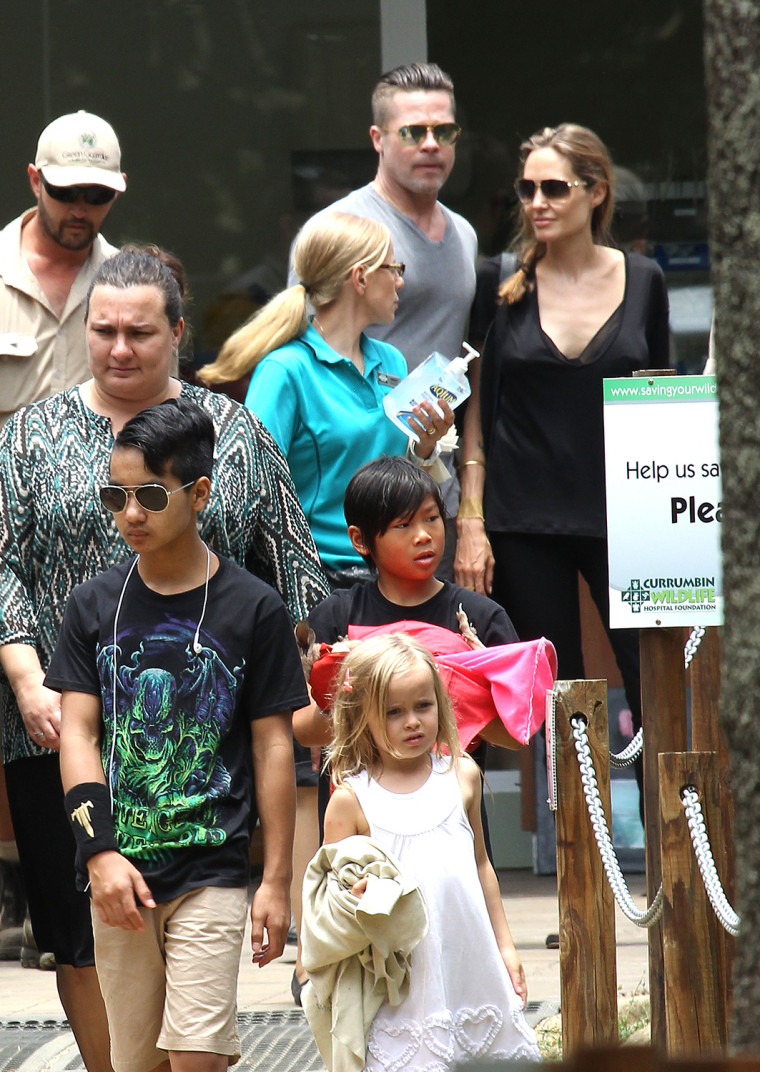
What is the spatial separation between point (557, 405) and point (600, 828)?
6.59ft

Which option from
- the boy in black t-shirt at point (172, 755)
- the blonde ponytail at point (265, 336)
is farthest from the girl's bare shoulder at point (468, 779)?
the blonde ponytail at point (265, 336)

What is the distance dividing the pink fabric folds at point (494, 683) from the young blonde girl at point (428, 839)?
26 cm

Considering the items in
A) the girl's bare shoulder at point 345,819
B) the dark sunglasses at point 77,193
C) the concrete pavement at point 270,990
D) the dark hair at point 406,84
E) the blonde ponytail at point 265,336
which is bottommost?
the concrete pavement at point 270,990

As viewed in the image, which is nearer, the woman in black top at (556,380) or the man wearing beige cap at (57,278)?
the man wearing beige cap at (57,278)

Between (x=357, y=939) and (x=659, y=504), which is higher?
(x=659, y=504)

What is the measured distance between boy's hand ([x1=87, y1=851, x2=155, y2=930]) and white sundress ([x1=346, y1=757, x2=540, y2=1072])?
1.57 ft

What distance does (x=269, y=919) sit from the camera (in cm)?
366

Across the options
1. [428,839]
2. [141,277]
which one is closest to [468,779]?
[428,839]

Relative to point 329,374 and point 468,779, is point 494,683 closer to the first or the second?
point 468,779

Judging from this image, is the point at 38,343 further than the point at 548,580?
No

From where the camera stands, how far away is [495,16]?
8.27 m

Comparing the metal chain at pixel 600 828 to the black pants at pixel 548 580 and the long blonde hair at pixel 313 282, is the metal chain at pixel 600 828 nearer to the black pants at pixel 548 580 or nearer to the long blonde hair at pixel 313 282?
the long blonde hair at pixel 313 282

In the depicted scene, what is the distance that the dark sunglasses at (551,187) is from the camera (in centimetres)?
560

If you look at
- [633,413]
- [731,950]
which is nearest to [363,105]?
[633,413]
